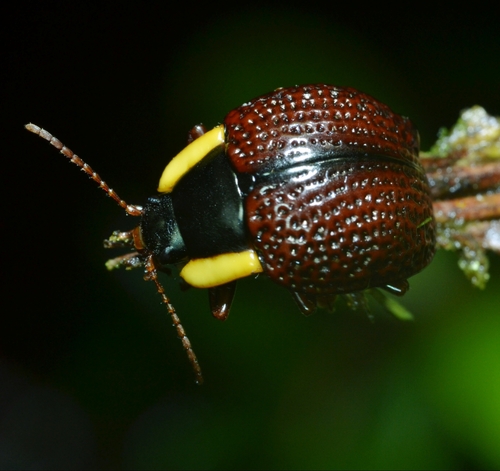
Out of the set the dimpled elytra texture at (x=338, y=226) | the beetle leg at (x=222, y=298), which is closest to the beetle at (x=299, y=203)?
the dimpled elytra texture at (x=338, y=226)

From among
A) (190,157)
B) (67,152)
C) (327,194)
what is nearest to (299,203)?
(327,194)

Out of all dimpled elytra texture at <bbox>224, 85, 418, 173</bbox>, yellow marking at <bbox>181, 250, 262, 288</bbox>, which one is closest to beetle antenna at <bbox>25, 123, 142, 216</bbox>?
yellow marking at <bbox>181, 250, 262, 288</bbox>

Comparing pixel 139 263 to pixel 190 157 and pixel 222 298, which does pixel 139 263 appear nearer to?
pixel 222 298

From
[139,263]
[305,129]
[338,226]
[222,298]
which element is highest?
[305,129]

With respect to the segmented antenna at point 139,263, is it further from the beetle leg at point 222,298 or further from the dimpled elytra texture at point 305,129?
the dimpled elytra texture at point 305,129

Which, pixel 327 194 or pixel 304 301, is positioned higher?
pixel 327 194

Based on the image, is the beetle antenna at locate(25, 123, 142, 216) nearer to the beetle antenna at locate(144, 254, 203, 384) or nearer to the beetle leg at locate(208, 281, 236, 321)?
the beetle antenna at locate(144, 254, 203, 384)
